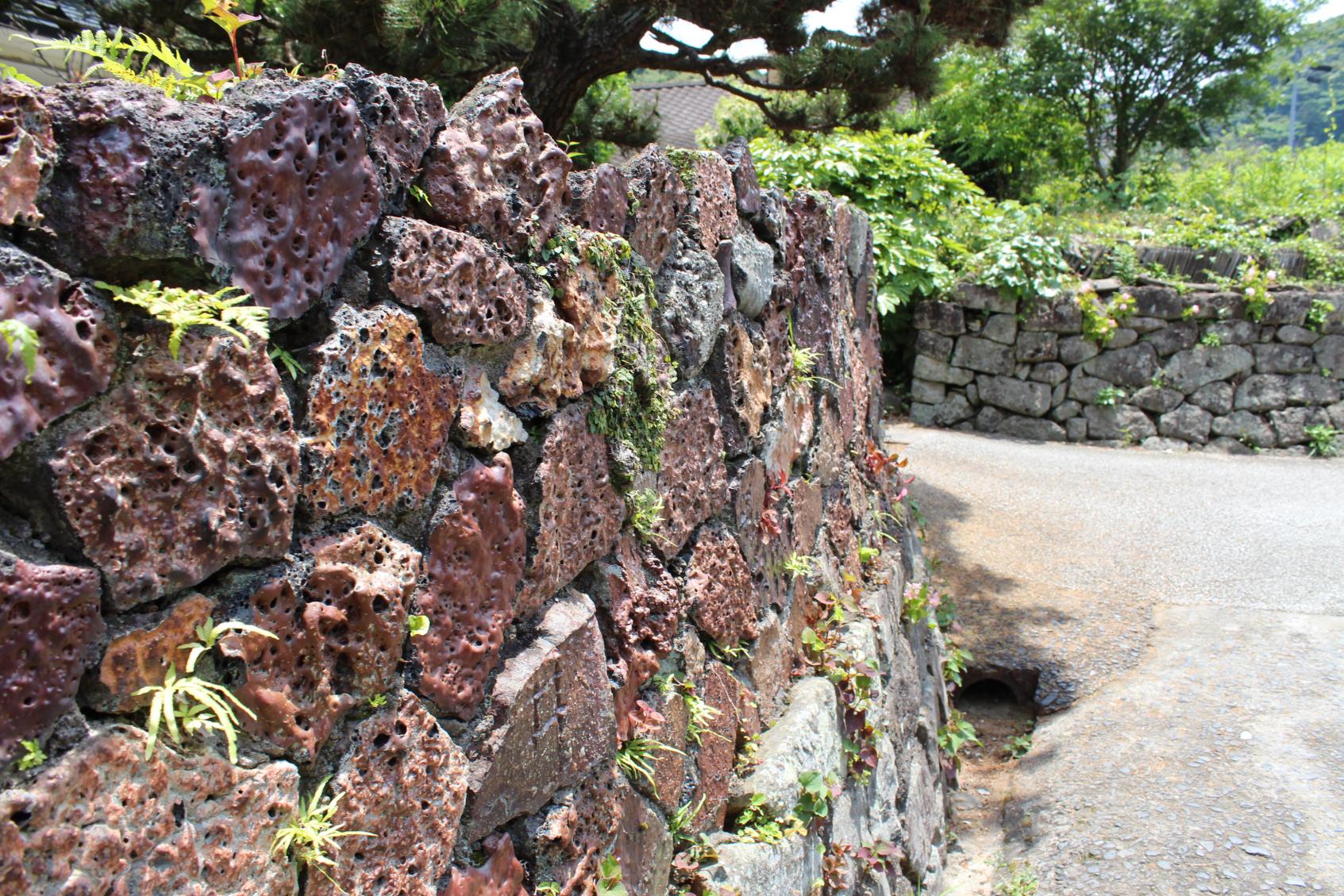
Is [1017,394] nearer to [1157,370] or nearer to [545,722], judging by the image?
[1157,370]

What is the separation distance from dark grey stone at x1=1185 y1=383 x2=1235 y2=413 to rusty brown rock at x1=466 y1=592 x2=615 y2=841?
956 centimetres

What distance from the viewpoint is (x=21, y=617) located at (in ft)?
2.89

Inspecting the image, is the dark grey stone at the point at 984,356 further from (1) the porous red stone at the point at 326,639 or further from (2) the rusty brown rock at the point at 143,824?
(2) the rusty brown rock at the point at 143,824

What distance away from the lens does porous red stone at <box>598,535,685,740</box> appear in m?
1.93

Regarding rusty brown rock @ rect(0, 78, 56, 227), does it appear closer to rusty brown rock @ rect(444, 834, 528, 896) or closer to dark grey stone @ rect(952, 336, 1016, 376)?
rusty brown rock @ rect(444, 834, 528, 896)

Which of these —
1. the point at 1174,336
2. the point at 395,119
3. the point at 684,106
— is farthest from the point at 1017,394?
the point at 684,106

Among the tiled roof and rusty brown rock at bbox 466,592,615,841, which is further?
the tiled roof

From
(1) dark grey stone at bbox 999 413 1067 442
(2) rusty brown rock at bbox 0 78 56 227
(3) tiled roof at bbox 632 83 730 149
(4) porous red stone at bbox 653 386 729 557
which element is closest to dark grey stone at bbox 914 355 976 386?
(1) dark grey stone at bbox 999 413 1067 442

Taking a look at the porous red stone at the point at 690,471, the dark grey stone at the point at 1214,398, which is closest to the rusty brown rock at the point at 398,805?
the porous red stone at the point at 690,471

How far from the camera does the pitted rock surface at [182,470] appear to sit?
0.95 meters

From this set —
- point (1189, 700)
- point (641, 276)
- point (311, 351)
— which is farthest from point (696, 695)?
point (1189, 700)

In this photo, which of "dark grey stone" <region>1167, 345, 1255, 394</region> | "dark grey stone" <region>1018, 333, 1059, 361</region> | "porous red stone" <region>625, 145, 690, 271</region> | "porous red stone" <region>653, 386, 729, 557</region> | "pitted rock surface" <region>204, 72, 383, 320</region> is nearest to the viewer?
"pitted rock surface" <region>204, 72, 383, 320</region>

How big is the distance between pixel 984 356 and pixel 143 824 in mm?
9477

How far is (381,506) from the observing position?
4.37 feet
